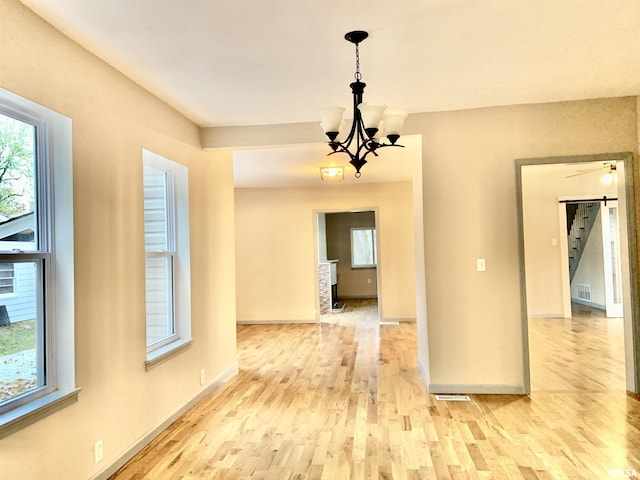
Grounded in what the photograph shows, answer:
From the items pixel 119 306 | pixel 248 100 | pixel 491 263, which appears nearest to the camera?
pixel 119 306

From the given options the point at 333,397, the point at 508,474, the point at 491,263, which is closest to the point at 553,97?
the point at 491,263

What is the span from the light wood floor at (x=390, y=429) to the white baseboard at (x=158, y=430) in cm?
5

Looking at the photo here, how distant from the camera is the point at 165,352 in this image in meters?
3.44

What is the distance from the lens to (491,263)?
3975 millimetres

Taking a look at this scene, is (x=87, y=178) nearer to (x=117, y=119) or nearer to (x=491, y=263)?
(x=117, y=119)

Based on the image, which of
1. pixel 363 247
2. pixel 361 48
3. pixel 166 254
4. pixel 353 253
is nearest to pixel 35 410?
pixel 166 254

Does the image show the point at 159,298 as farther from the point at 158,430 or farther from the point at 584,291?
the point at 584,291

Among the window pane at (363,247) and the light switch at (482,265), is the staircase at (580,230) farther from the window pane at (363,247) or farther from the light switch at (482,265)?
the light switch at (482,265)

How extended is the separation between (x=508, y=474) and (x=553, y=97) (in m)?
2.95

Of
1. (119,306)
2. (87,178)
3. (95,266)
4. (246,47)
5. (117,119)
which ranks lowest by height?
(119,306)

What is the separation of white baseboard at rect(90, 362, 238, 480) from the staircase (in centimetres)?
746

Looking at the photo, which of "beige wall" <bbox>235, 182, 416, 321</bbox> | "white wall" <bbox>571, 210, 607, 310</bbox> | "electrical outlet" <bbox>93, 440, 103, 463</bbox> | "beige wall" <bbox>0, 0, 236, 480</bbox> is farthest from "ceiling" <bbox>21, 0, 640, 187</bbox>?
"white wall" <bbox>571, 210, 607, 310</bbox>

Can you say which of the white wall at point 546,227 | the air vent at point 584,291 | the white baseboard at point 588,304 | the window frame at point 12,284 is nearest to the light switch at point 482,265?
the window frame at point 12,284

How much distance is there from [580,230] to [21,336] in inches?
381
